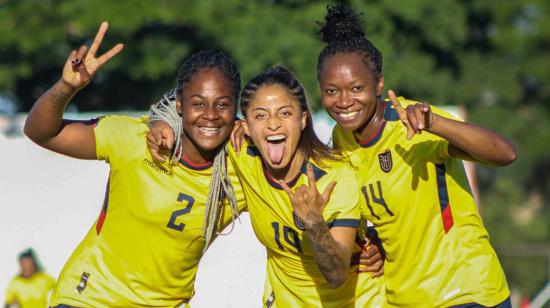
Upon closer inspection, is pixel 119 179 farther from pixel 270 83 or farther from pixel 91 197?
pixel 91 197

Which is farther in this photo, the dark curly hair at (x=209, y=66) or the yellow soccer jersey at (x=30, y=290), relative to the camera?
the yellow soccer jersey at (x=30, y=290)

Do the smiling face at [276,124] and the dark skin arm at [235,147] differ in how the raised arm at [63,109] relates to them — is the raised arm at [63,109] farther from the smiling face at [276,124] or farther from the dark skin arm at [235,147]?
the smiling face at [276,124]

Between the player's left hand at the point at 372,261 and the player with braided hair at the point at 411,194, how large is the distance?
17 centimetres

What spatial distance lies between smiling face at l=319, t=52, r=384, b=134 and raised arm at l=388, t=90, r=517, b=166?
1.14 ft

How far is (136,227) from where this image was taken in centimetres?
613

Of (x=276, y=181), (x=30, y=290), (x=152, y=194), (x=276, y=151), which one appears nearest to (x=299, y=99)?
(x=276, y=151)

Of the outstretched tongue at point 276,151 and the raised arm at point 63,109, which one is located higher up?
the raised arm at point 63,109

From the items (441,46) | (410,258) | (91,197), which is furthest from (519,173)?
(410,258)

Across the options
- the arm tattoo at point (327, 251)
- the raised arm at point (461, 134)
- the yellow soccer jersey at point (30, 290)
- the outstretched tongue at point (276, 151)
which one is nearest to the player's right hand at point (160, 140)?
the outstretched tongue at point (276, 151)

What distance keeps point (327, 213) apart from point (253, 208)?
23.0 inches

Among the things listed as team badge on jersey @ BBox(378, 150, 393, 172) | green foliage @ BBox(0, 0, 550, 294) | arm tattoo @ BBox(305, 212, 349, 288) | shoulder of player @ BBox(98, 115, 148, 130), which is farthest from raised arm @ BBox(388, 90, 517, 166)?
green foliage @ BBox(0, 0, 550, 294)

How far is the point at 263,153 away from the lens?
584 centimetres

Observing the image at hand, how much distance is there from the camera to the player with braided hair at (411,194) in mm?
5918

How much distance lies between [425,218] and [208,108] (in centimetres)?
146
